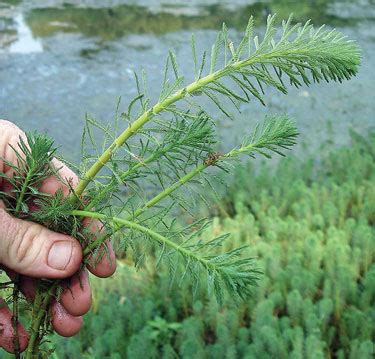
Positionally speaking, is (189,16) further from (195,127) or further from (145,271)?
(195,127)

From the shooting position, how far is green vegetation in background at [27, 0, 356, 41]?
960 cm

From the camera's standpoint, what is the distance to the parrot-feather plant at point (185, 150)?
1017mm

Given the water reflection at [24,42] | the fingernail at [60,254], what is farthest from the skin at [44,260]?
the water reflection at [24,42]

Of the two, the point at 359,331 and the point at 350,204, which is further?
the point at 350,204

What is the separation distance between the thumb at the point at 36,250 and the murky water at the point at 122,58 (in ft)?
13.2

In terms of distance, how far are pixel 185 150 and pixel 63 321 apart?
0.62 metres

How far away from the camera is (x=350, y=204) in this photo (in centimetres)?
438

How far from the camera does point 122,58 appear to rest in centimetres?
852

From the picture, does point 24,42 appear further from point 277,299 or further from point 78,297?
point 78,297

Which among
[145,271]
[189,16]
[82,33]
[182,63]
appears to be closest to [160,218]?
[145,271]

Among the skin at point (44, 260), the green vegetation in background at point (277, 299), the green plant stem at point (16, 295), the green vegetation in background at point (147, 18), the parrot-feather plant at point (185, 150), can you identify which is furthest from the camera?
the green vegetation in background at point (147, 18)

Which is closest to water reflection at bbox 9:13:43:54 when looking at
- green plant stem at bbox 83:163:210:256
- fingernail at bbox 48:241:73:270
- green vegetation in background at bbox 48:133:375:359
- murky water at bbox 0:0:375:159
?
murky water at bbox 0:0:375:159

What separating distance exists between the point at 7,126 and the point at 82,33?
8.13 meters

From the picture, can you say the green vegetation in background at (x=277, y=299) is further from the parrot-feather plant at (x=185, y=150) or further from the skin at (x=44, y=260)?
the parrot-feather plant at (x=185, y=150)
